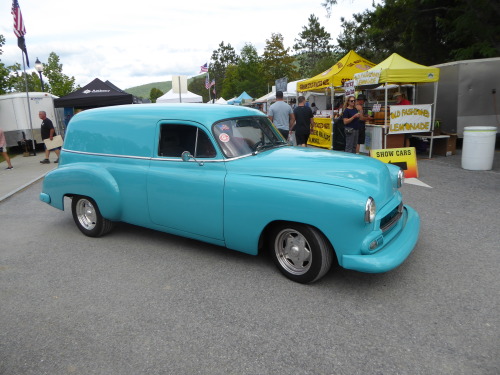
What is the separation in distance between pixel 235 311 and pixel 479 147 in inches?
315

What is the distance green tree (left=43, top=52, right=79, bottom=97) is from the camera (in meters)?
37.4

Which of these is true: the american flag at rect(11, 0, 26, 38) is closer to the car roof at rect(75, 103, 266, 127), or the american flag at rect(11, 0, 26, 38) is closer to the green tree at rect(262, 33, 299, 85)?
the car roof at rect(75, 103, 266, 127)

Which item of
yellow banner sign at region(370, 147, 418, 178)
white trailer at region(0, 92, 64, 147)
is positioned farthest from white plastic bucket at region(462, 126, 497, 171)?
white trailer at region(0, 92, 64, 147)

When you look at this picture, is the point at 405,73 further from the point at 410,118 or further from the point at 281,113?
the point at 281,113

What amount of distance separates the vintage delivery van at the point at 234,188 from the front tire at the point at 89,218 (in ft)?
0.06

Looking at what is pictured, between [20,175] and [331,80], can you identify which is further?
[331,80]

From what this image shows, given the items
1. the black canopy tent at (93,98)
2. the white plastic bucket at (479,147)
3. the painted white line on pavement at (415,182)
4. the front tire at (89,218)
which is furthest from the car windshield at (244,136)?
the black canopy tent at (93,98)

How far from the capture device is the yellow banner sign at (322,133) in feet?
42.8

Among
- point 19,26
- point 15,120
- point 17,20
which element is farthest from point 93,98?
point 15,120

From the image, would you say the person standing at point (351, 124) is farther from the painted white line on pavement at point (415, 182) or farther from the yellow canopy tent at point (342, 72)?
the yellow canopy tent at point (342, 72)

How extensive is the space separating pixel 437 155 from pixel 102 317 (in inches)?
432

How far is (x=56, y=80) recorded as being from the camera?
3950 cm

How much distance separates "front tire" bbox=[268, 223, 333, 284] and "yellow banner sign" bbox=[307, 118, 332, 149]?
9.52 metres

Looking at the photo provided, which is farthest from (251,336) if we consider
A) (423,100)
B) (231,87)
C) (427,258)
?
(231,87)
